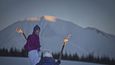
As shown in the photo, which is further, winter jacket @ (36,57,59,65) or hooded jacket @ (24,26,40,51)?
hooded jacket @ (24,26,40,51)

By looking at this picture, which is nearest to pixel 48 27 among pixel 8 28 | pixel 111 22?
pixel 8 28

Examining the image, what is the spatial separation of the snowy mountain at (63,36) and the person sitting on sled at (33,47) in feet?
0.93

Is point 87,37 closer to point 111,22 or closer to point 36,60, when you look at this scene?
point 111,22

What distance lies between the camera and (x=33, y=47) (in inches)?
159

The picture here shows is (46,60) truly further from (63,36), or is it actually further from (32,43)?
(63,36)

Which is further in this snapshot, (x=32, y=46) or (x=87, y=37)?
(x=87, y=37)

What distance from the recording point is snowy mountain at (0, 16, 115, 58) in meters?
4.46

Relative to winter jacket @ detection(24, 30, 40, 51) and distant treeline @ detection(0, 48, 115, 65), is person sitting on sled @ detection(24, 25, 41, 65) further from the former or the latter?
distant treeline @ detection(0, 48, 115, 65)

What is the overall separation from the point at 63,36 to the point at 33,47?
56 cm

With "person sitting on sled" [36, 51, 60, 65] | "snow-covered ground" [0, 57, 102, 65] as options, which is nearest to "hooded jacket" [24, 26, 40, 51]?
"person sitting on sled" [36, 51, 60, 65]

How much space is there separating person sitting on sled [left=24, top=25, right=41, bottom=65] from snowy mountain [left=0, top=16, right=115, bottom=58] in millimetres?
282

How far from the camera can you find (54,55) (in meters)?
4.38

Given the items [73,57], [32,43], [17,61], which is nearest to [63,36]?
[73,57]

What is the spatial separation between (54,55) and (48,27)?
38 cm
